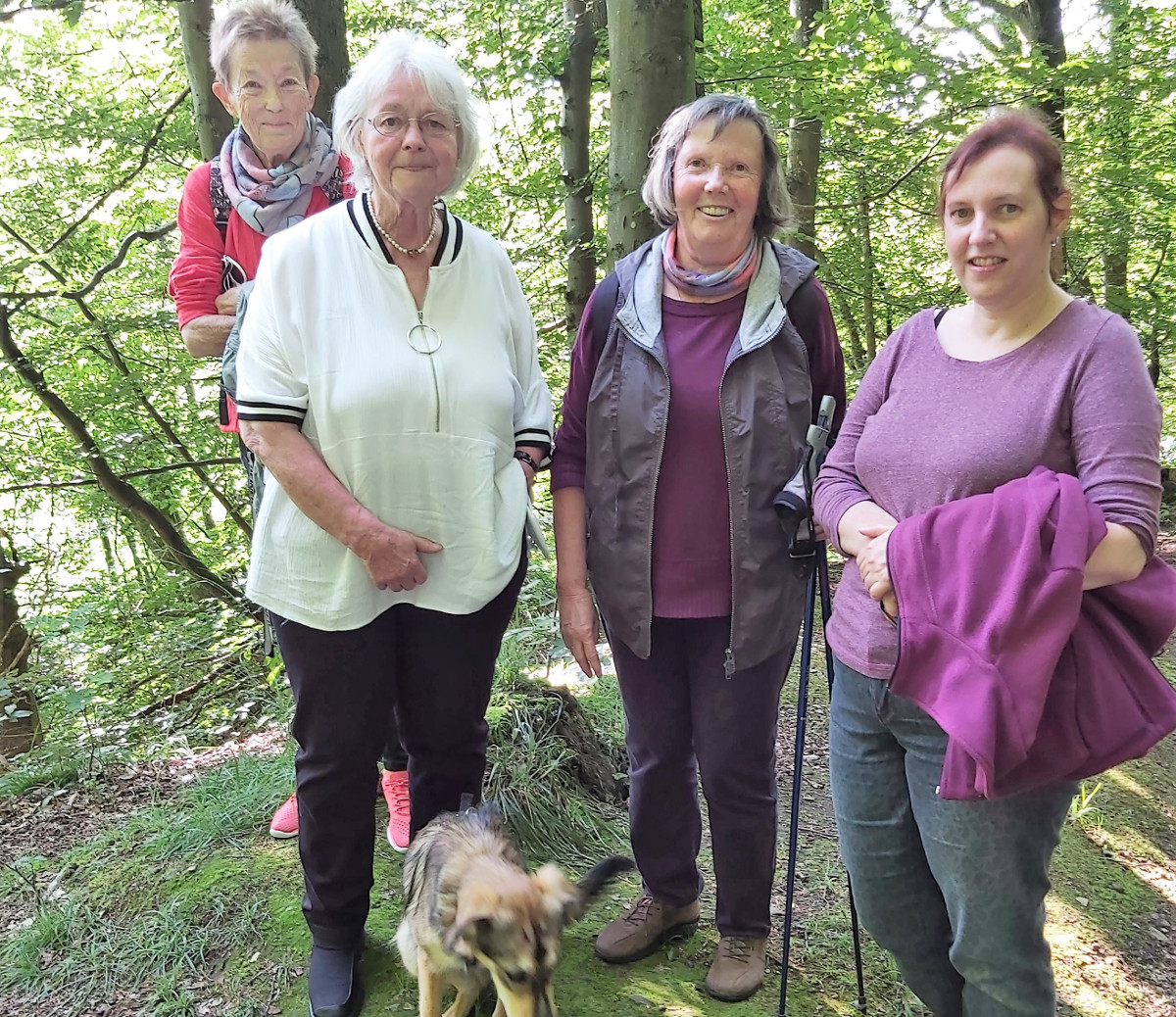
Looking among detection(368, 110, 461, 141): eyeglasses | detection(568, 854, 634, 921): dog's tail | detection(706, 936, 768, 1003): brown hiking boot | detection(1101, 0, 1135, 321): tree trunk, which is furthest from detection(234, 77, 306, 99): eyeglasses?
detection(1101, 0, 1135, 321): tree trunk

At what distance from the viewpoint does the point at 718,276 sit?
2.25m

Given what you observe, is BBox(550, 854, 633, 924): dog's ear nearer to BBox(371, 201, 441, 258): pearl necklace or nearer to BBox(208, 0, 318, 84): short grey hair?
BBox(371, 201, 441, 258): pearl necklace

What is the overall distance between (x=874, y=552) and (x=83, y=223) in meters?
7.80

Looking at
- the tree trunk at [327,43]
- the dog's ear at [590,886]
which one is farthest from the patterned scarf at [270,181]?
the dog's ear at [590,886]

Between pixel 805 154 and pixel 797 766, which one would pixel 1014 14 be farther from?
pixel 797 766

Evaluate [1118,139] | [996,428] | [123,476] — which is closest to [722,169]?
[996,428]

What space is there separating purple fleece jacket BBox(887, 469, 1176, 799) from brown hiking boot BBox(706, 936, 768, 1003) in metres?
1.33

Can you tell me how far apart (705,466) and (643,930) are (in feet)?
5.28

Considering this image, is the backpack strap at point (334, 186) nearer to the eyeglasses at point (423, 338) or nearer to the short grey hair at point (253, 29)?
the short grey hair at point (253, 29)

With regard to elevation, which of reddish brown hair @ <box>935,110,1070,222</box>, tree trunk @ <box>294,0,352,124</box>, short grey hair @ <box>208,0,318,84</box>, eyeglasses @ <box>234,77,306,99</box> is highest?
tree trunk @ <box>294,0,352,124</box>

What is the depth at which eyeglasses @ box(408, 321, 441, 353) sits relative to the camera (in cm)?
209

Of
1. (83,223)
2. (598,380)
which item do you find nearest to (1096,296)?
(598,380)

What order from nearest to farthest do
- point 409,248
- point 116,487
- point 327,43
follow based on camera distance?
1. point 409,248
2. point 327,43
3. point 116,487

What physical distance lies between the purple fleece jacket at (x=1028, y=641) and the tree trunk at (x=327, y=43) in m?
3.12
